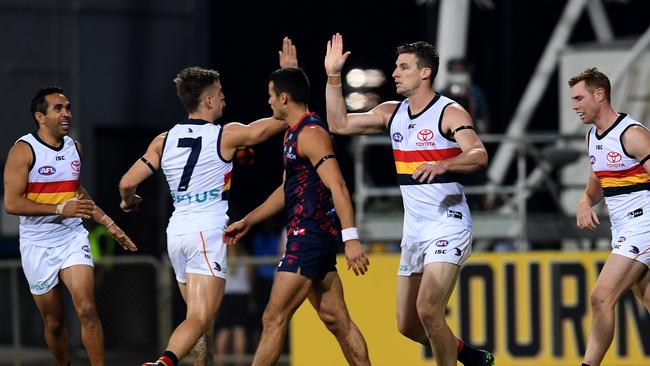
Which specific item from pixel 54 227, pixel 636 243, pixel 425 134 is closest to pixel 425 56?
pixel 425 134

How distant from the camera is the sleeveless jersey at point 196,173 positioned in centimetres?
1175

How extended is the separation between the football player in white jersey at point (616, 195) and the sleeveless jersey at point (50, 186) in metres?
4.22

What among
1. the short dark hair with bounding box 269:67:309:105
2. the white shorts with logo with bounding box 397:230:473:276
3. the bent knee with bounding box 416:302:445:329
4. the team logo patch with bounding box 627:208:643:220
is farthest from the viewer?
the team logo patch with bounding box 627:208:643:220

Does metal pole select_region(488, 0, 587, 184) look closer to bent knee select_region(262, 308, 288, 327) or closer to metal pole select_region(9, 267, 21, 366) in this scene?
metal pole select_region(9, 267, 21, 366)

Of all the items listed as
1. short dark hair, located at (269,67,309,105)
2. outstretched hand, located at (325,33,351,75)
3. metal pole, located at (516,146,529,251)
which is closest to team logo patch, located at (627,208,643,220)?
outstretched hand, located at (325,33,351,75)

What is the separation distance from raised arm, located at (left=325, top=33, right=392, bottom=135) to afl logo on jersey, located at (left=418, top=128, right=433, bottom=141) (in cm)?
46

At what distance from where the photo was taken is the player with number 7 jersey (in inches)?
461

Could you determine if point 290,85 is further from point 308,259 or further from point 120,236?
point 120,236

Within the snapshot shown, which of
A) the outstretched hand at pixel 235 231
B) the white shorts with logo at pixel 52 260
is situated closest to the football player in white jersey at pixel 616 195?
the outstretched hand at pixel 235 231

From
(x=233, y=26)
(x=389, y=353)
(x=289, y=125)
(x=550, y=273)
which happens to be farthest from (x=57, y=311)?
(x=233, y=26)

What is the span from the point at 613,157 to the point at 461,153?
1390 millimetres

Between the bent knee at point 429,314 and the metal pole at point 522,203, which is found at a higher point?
the metal pole at point 522,203

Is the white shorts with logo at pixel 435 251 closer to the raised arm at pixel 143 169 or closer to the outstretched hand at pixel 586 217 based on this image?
the outstretched hand at pixel 586 217

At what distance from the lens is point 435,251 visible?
11.5 meters
